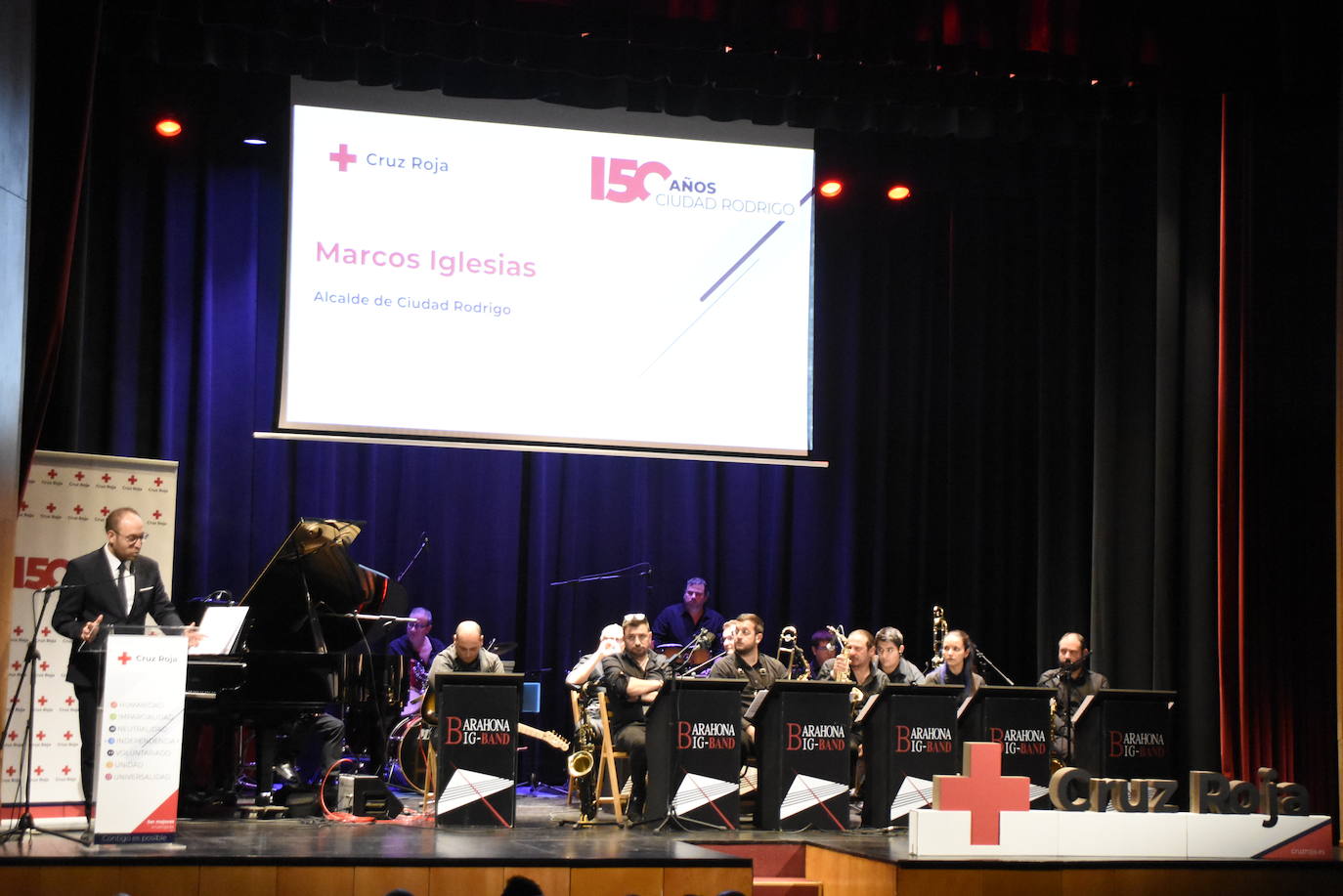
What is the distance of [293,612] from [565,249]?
2644 mm

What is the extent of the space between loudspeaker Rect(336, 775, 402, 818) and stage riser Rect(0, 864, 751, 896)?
2.06m

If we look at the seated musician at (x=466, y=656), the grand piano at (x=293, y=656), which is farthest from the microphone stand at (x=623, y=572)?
the grand piano at (x=293, y=656)

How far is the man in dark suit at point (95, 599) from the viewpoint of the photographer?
672cm

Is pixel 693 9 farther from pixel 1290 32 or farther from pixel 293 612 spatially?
pixel 293 612

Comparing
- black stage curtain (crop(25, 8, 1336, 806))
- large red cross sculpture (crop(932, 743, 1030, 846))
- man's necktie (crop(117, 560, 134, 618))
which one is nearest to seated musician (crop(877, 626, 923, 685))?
black stage curtain (crop(25, 8, 1336, 806))

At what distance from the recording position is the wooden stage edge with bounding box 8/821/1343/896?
5500 mm

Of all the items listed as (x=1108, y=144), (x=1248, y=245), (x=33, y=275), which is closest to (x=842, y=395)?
(x=1108, y=144)

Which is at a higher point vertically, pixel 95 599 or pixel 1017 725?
pixel 95 599

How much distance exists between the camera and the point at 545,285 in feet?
28.6

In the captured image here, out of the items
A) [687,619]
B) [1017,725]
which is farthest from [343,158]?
[1017,725]

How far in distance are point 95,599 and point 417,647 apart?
3.30 m

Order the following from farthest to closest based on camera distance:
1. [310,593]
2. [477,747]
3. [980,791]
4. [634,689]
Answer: [634,689] < [310,593] < [477,747] < [980,791]

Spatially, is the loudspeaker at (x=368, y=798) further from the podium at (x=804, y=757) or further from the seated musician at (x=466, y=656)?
the podium at (x=804, y=757)

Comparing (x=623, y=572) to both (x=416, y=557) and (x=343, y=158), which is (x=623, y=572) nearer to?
(x=416, y=557)
